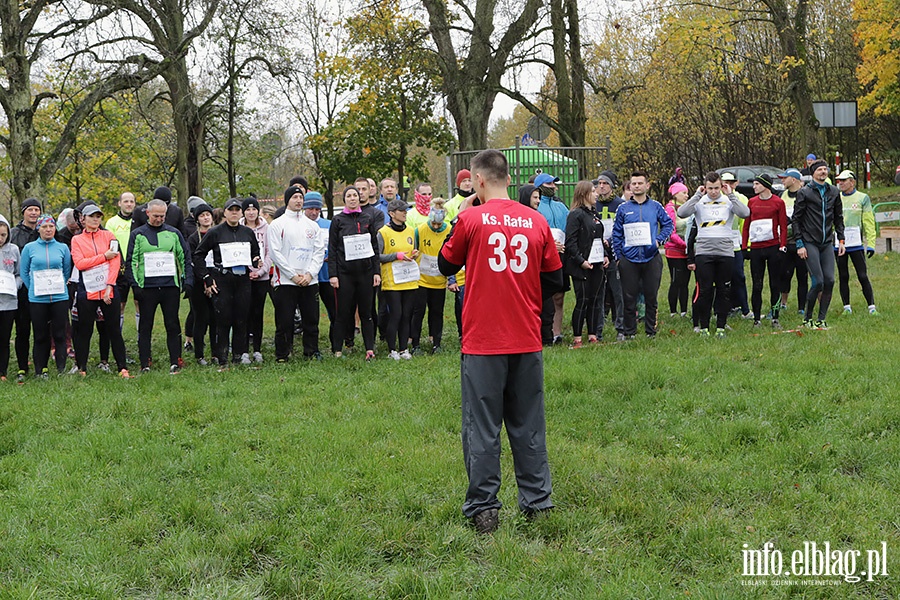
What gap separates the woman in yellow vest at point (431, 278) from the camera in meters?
11.2

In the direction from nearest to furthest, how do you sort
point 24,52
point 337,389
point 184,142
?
point 337,389, point 24,52, point 184,142

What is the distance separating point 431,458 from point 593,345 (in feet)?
16.7

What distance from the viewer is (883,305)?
1277 cm

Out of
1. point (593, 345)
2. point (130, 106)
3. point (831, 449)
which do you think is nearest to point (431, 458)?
point (831, 449)

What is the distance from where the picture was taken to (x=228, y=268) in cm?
1066

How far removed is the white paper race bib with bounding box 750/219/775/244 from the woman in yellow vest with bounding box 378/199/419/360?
4.94 metres

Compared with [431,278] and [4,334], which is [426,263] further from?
[4,334]

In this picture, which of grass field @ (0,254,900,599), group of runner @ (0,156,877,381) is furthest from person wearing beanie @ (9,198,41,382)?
grass field @ (0,254,900,599)

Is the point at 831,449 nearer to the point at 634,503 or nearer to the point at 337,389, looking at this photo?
the point at 634,503

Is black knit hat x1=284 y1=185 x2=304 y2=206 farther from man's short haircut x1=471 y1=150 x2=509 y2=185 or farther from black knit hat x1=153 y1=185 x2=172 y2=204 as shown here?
man's short haircut x1=471 y1=150 x2=509 y2=185

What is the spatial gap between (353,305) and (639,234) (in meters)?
3.83

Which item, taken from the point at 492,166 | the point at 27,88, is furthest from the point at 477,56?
the point at 492,166

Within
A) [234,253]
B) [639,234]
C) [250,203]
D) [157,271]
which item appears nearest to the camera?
[157,271]

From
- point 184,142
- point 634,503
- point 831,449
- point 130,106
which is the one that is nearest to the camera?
point 634,503
